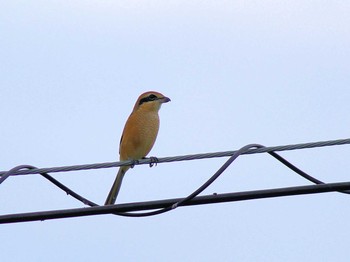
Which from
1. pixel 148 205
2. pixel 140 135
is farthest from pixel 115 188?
pixel 148 205

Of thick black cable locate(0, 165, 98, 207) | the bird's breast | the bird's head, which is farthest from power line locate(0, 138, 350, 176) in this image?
the bird's head

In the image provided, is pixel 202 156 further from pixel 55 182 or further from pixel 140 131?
pixel 140 131

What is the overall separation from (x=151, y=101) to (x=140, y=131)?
426mm

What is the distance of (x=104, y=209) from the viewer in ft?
15.9

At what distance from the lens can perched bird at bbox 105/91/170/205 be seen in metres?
8.47

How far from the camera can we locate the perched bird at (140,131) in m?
8.47

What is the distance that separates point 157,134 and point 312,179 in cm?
380

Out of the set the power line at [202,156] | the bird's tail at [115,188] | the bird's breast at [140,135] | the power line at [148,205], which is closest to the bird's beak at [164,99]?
the bird's breast at [140,135]

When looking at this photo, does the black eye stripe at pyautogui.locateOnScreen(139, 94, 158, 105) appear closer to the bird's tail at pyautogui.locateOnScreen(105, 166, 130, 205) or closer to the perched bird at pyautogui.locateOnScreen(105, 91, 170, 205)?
the perched bird at pyautogui.locateOnScreen(105, 91, 170, 205)

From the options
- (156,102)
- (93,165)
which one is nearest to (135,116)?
(156,102)

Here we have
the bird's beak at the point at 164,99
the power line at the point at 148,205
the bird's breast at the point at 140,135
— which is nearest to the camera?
the power line at the point at 148,205

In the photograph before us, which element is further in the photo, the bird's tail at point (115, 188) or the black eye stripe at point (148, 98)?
the black eye stripe at point (148, 98)

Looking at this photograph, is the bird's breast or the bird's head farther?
the bird's head

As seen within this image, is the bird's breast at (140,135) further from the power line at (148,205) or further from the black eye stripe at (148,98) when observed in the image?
the power line at (148,205)
